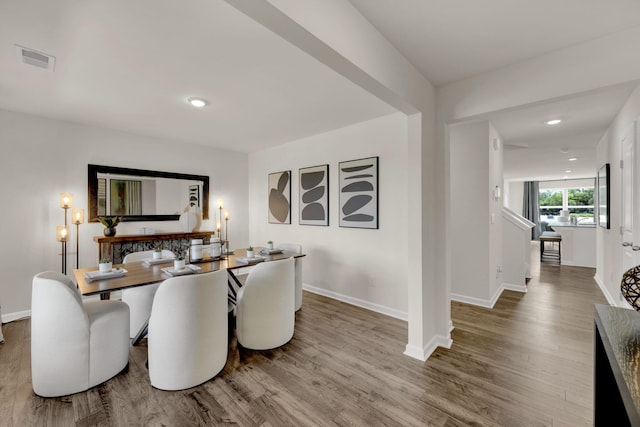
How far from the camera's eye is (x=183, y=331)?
1.91 m

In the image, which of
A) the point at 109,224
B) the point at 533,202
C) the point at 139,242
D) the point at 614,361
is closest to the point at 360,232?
the point at 614,361

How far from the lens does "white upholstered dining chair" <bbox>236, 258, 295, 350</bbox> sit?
239 cm

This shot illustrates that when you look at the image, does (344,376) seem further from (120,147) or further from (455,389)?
(120,147)

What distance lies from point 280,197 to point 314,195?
2.73 ft

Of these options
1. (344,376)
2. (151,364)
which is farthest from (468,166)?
(151,364)

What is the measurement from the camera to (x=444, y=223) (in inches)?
100

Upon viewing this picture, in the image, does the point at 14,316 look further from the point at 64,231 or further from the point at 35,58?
the point at 35,58

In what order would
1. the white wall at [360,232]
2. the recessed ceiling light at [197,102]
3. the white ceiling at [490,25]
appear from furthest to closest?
the white wall at [360,232]
the recessed ceiling light at [197,102]
the white ceiling at [490,25]

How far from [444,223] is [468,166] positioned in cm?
152

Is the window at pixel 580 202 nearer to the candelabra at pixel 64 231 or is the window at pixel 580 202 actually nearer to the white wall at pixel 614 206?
the white wall at pixel 614 206

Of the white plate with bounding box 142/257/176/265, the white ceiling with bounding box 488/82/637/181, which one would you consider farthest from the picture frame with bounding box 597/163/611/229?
the white plate with bounding box 142/257/176/265

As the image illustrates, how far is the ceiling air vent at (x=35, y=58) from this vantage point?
79.1 inches

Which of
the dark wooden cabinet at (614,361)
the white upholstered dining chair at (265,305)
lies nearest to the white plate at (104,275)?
the white upholstered dining chair at (265,305)

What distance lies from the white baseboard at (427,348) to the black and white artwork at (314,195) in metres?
2.06
